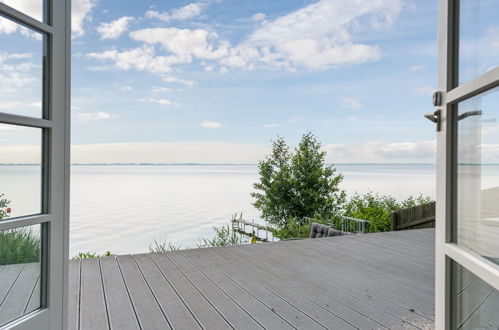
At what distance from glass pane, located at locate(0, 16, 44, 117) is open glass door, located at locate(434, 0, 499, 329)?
4.51 feet

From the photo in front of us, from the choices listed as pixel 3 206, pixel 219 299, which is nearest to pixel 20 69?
pixel 3 206

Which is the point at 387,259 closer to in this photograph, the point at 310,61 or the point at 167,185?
the point at 310,61

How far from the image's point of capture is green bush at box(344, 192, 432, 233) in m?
9.11

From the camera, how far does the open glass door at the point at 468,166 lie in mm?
955

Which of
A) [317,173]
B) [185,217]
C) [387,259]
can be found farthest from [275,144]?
[387,259]

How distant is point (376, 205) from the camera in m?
10.1

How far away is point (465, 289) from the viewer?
1110 mm

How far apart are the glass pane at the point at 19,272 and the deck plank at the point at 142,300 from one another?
0.92 meters

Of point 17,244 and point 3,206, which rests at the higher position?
point 3,206

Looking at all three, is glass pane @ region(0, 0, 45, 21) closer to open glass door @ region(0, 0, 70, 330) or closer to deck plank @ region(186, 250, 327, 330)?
open glass door @ region(0, 0, 70, 330)

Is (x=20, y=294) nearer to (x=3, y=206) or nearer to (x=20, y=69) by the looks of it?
(x=3, y=206)

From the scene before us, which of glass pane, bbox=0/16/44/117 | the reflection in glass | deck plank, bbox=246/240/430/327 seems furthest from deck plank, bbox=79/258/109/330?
the reflection in glass

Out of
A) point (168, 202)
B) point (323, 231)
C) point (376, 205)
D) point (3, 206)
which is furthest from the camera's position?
point (168, 202)

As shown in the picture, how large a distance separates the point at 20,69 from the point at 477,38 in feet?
4.70
